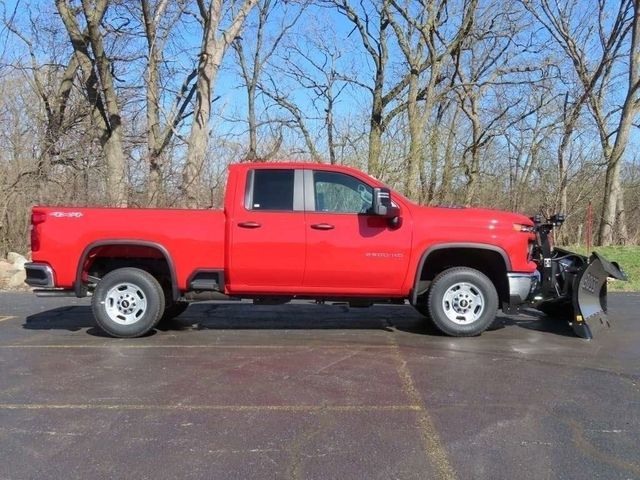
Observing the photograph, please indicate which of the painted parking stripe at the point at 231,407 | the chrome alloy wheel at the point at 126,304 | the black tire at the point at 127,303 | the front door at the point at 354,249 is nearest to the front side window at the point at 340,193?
the front door at the point at 354,249

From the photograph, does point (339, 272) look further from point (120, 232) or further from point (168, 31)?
point (168, 31)

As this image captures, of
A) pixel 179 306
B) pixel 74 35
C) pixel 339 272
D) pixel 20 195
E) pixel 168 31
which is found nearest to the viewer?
pixel 339 272

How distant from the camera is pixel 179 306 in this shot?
8609 millimetres

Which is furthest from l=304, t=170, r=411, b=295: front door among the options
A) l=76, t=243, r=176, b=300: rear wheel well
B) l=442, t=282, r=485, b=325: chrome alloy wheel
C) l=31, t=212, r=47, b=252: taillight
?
l=31, t=212, r=47, b=252: taillight

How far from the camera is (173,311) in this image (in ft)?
28.1

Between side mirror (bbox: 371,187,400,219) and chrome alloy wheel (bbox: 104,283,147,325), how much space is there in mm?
2990

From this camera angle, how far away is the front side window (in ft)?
23.9

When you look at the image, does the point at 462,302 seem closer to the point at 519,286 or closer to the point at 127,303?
the point at 519,286

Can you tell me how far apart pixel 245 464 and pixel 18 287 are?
1078 centimetres

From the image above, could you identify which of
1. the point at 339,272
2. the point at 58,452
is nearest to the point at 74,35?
the point at 339,272

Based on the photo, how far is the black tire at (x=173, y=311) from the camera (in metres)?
8.43

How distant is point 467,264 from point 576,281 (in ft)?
4.19

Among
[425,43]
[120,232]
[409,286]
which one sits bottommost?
[409,286]

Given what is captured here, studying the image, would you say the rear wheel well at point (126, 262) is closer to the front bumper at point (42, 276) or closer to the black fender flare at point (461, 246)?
the front bumper at point (42, 276)
